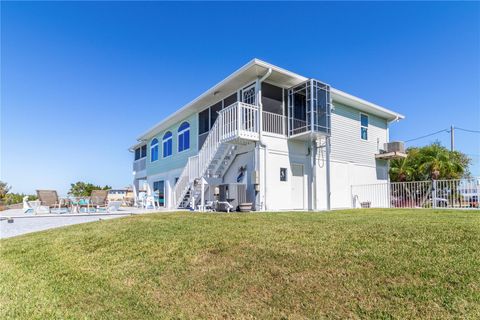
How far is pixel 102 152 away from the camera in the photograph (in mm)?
24406

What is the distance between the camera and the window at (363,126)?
1562 centimetres

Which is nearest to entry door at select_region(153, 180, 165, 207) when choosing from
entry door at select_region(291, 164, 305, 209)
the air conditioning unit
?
entry door at select_region(291, 164, 305, 209)

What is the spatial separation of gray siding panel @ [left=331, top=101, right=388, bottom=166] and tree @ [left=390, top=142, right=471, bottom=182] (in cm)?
266

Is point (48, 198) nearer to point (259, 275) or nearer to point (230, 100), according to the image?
point (230, 100)

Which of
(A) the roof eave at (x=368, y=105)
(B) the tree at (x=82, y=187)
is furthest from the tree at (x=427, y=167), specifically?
(B) the tree at (x=82, y=187)

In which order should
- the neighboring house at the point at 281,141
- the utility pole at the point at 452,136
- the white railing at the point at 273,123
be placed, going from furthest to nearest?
1. the utility pole at the point at 452,136
2. the white railing at the point at 273,123
3. the neighboring house at the point at 281,141

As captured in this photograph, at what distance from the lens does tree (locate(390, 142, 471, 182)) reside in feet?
55.4

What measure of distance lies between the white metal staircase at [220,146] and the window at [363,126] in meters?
7.15

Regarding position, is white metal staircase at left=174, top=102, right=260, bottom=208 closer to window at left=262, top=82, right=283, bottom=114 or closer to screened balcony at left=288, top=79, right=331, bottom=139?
window at left=262, top=82, right=283, bottom=114

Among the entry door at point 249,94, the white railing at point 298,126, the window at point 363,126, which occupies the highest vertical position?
the entry door at point 249,94

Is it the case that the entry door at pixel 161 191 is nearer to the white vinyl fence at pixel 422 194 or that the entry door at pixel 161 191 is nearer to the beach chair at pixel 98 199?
the beach chair at pixel 98 199

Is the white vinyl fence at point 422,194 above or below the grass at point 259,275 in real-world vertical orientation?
above

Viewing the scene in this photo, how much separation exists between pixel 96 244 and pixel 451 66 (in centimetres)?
1670

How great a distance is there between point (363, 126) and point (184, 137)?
10.0 m
